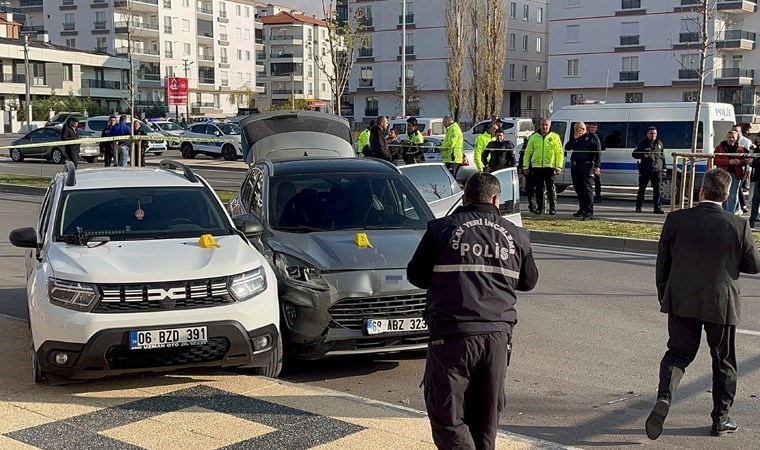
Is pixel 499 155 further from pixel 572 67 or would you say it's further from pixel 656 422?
pixel 572 67

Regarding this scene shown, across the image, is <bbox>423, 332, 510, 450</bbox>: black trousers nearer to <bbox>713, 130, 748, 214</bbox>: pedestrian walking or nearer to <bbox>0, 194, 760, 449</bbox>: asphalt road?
<bbox>0, 194, 760, 449</bbox>: asphalt road

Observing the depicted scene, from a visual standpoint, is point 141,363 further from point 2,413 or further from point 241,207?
point 241,207

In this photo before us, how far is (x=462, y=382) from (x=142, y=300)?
2779mm

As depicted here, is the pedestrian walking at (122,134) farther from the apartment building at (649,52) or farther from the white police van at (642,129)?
the apartment building at (649,52)

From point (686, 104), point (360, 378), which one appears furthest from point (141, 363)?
point (686, 104)

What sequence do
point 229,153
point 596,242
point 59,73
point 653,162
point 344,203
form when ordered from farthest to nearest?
→ point 59,73, point 229,153, point 653,162, point 596,242, point 344,203

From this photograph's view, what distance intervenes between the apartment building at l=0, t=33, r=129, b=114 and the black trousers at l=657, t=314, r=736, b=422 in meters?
78.1

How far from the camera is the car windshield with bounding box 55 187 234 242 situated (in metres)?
7.17

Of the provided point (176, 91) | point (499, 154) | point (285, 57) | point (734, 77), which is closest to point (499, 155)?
point (499, 154)

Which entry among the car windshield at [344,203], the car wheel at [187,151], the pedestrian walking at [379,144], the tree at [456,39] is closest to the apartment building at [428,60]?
the tree at [456,39]

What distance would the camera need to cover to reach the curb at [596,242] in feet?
46.3

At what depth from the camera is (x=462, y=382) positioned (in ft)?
13.6

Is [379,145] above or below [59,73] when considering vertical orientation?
below

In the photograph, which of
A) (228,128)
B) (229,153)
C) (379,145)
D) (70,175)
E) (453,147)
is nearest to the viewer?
(70,175)
